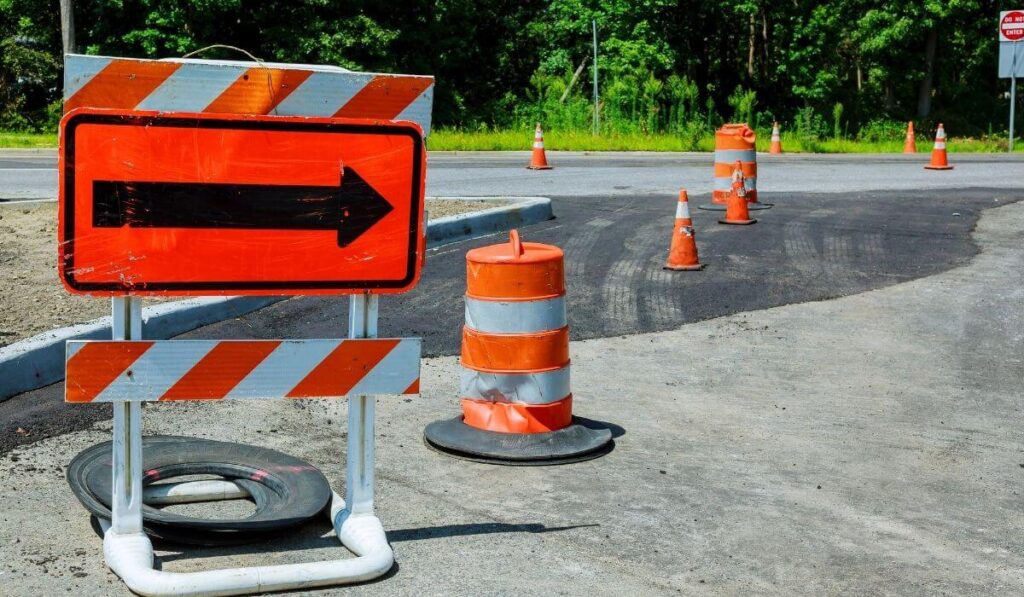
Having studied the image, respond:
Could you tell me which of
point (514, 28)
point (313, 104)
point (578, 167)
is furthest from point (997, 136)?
point (313, 104)

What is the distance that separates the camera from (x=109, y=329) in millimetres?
7551

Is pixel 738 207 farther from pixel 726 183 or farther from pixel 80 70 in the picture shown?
pixel 80 70

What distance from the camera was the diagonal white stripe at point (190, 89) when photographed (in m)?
4.32

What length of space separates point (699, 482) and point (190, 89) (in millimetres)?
2832

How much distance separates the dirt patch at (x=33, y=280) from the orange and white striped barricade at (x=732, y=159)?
2.99 m

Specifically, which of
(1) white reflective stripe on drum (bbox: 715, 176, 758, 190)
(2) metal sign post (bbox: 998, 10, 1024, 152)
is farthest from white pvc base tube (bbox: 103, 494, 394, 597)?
(2) metal sign post (bbox: 998, 10, 1024, 152)

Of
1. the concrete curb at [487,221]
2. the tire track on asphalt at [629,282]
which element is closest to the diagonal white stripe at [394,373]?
the tire track on asphalt at [629,282]

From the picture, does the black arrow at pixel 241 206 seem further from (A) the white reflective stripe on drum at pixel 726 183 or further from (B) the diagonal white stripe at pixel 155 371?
(A) the white reflective stripe on drum at pixel 726 183

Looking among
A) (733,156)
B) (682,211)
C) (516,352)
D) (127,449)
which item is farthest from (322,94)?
(733,156)

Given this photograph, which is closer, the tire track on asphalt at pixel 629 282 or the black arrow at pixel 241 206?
the black arrow at pixel 241 206

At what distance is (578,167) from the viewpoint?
70.3ft

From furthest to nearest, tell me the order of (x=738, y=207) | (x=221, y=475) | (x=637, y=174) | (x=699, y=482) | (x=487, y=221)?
(x=637, y=174), (x=738, y=207), (x=487, y=221), (x=699, y=482), (x=221, y=475)

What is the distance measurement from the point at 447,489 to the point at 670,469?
1082 millimetres

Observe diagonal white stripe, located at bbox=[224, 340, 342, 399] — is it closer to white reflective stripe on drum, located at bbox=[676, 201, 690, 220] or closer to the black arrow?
the black arrow
